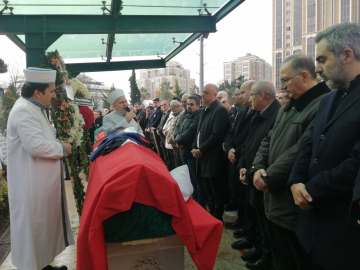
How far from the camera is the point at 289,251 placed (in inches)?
103

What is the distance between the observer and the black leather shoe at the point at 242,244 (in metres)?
3.91

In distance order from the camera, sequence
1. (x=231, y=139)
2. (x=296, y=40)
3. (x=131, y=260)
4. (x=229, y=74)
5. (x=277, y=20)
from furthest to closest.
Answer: (x=229, y=74), (x=277, y=20), (x=296, y=40), (x=231, y=139), (x=131, y=260)

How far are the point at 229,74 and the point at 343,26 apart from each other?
12027 cm

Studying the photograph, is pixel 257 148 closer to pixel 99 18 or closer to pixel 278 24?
pixel 99 18

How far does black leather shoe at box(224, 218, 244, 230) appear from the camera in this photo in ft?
15.1

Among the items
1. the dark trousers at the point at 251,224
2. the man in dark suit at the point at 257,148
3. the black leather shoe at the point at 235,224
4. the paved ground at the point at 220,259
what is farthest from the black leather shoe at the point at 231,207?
the man in dark suit at the point at 257,148

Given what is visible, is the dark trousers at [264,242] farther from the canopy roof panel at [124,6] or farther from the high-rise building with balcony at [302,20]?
the high-rise building with balcony at [302,20]

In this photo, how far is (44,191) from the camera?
3.22 metres

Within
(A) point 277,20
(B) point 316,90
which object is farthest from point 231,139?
(A) point 277,20

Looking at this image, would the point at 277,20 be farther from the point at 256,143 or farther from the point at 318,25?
the point at 256,143

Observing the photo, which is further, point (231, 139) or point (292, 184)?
point (231, 139)

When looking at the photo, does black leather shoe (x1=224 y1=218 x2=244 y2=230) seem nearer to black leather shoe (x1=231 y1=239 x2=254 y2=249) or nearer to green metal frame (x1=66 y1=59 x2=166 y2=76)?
black leather shoe (x1=231 y1=239 x2=254 y2=249)

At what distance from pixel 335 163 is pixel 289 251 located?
3.47ft

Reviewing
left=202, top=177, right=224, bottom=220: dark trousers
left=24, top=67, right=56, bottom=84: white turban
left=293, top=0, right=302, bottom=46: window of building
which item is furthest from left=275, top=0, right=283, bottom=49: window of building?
left=24, top=67, right=56, bottom=84: white turban
